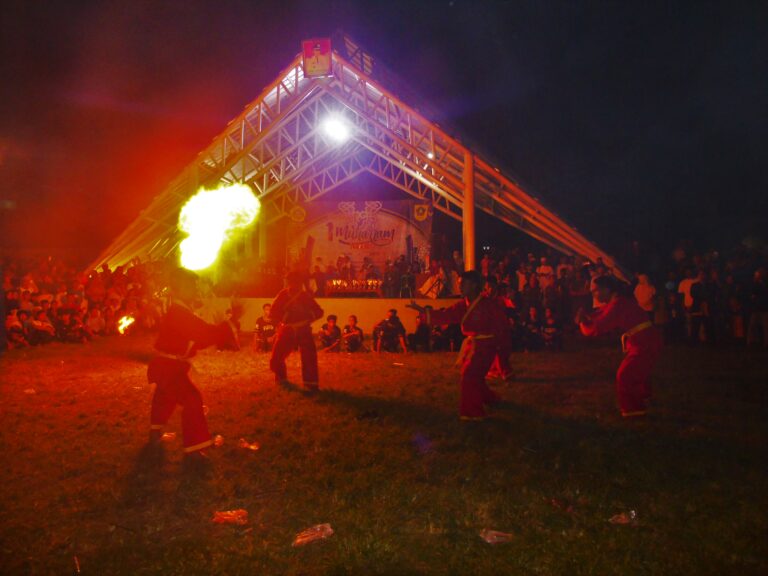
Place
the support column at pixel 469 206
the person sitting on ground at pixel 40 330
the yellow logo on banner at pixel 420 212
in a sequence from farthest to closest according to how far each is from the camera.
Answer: the yellow logo on banner at pixel 420 212 < the support column at pixel 469 206 < the person sitting on ground at pixel 40 330

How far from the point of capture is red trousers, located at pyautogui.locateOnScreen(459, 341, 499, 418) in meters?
7.46

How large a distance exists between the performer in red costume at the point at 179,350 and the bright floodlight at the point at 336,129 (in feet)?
39.5

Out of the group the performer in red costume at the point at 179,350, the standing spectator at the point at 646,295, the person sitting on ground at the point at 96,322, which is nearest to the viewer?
the performer in red costume at the point at 179,350

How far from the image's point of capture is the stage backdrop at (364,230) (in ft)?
77.3

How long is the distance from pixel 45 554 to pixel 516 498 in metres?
3.66

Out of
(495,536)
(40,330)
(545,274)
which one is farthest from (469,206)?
(495,536)

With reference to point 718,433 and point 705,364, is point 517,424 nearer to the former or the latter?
point 718,433

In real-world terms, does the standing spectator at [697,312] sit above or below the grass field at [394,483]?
above

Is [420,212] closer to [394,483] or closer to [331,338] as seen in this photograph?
[331,338]

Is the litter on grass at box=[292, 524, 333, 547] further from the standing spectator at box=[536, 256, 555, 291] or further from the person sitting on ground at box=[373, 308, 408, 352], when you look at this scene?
the standing spectator at box=[536, 256, 555, 291]

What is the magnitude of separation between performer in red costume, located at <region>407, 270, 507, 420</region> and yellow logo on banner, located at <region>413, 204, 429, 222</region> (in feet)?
51.7

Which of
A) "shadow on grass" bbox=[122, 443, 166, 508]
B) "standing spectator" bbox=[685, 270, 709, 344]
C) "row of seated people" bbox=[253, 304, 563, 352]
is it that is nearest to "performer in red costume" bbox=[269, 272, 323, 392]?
"shadow on grass" bbox=[122, 443, 166, 508]

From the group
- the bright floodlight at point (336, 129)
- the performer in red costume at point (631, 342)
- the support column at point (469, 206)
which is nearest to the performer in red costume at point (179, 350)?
the performer in red costume at point (631, 342)

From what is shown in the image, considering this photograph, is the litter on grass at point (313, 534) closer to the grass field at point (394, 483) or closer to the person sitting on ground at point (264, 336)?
the grass field at point (394, 483)
